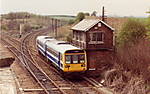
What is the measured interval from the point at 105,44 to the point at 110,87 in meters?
5.77

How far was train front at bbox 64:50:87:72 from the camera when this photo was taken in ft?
81.4

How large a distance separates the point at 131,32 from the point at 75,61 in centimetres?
672

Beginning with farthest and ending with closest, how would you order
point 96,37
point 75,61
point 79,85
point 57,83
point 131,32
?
1. point 131,32
2. point 96,37
3. point 75,61
4. point 57,83
5. point 79,85

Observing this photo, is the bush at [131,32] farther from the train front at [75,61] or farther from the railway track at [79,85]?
the railway track at [79,85]

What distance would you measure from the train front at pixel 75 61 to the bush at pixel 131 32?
4.92 m

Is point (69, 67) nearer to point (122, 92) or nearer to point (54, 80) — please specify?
point (54, 80)

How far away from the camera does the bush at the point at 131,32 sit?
1126 inches

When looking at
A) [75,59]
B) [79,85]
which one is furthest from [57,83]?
[75,59]

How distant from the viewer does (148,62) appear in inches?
819

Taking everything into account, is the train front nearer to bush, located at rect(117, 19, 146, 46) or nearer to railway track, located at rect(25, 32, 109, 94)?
railway track, located at rect(25, 32, 109, 94)

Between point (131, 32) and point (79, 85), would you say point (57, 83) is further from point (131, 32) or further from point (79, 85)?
point (131, 32)

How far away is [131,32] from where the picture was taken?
2883cm

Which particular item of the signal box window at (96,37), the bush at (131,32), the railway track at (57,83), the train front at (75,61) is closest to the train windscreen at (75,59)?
the train front at (75,61)

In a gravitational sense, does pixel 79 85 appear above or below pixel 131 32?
below
